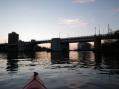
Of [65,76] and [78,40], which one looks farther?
[78,40]

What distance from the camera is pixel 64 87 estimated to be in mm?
18391

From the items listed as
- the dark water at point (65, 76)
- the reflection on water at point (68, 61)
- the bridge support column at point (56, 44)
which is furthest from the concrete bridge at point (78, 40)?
the dark water at point (65, 76)

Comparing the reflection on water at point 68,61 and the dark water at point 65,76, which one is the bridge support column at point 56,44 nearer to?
the reflection on water at point 68,61

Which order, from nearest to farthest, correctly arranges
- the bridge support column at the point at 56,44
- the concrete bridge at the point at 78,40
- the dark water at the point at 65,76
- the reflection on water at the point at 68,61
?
the dark water at the point at 65,76, the reflection on water at the point at 68,61, the concrete bridge at the point at 78,40, the bridge support column at the point at 56,44

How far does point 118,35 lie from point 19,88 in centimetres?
10977

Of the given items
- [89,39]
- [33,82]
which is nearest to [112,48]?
[89,39]

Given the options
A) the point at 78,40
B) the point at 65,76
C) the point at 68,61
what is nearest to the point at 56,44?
the point at 78,40

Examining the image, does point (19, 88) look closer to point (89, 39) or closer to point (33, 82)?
point (33, 82)

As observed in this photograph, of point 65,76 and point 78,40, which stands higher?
point 78,40

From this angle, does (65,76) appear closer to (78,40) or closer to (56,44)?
(78,40)

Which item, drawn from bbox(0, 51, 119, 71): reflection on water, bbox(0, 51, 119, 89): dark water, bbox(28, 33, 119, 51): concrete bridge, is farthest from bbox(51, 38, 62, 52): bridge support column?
bbox(0, 51, 119, 89): dark water

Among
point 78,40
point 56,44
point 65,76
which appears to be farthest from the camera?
point 56,44

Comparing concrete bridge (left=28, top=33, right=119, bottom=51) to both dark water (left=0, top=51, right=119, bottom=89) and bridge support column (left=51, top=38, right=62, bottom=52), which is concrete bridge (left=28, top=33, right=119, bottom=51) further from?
dark water (left=0, top=51, right=119, bottom=89)

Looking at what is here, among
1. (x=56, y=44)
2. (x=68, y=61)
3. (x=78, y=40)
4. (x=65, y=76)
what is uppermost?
(x=78, y=40)
